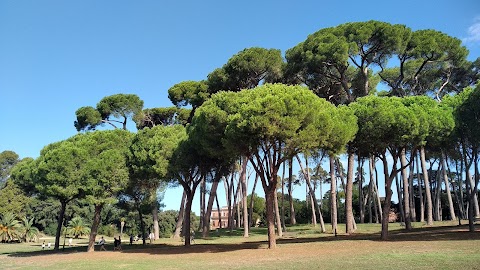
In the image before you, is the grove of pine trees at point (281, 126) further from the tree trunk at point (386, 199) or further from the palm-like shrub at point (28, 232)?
the palm-like shrub at point (28, 232)

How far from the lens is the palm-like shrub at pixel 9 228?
4338cm

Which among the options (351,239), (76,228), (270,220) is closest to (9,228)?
(76,228)

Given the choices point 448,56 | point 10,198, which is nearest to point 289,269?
point 448,56

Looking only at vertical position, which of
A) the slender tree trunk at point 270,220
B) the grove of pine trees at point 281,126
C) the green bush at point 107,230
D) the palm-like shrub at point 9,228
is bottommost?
the green bush at point 107,230

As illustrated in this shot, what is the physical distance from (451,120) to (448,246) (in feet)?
24.4

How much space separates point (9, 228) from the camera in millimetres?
43844

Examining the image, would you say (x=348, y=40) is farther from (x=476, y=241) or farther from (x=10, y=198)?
(x=10, y=198)

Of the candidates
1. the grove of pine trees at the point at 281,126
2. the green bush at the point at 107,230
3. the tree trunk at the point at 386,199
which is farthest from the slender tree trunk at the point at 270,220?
the green bush at the point at 107,230

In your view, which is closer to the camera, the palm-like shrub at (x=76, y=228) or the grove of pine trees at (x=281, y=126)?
the grove of pine trees at (x=281, y=126)

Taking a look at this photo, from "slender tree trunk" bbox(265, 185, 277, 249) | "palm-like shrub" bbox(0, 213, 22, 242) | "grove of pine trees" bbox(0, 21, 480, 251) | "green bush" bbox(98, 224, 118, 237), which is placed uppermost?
"grove of pine trees" bbox(0, 21, 480, 251)

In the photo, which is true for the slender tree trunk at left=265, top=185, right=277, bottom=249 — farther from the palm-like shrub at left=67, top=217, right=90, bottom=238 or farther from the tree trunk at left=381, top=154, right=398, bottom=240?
the palm-like shrub at left=67, top=217, right=90, bottom=238

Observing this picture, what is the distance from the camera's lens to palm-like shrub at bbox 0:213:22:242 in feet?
142

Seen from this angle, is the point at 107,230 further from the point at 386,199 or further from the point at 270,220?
the point at 386,199

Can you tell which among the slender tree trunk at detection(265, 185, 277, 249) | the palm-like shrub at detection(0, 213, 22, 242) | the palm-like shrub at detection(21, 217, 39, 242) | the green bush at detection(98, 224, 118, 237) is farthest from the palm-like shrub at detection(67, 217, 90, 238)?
the slender tree trunk at detection(265, 185, 277, 249)
